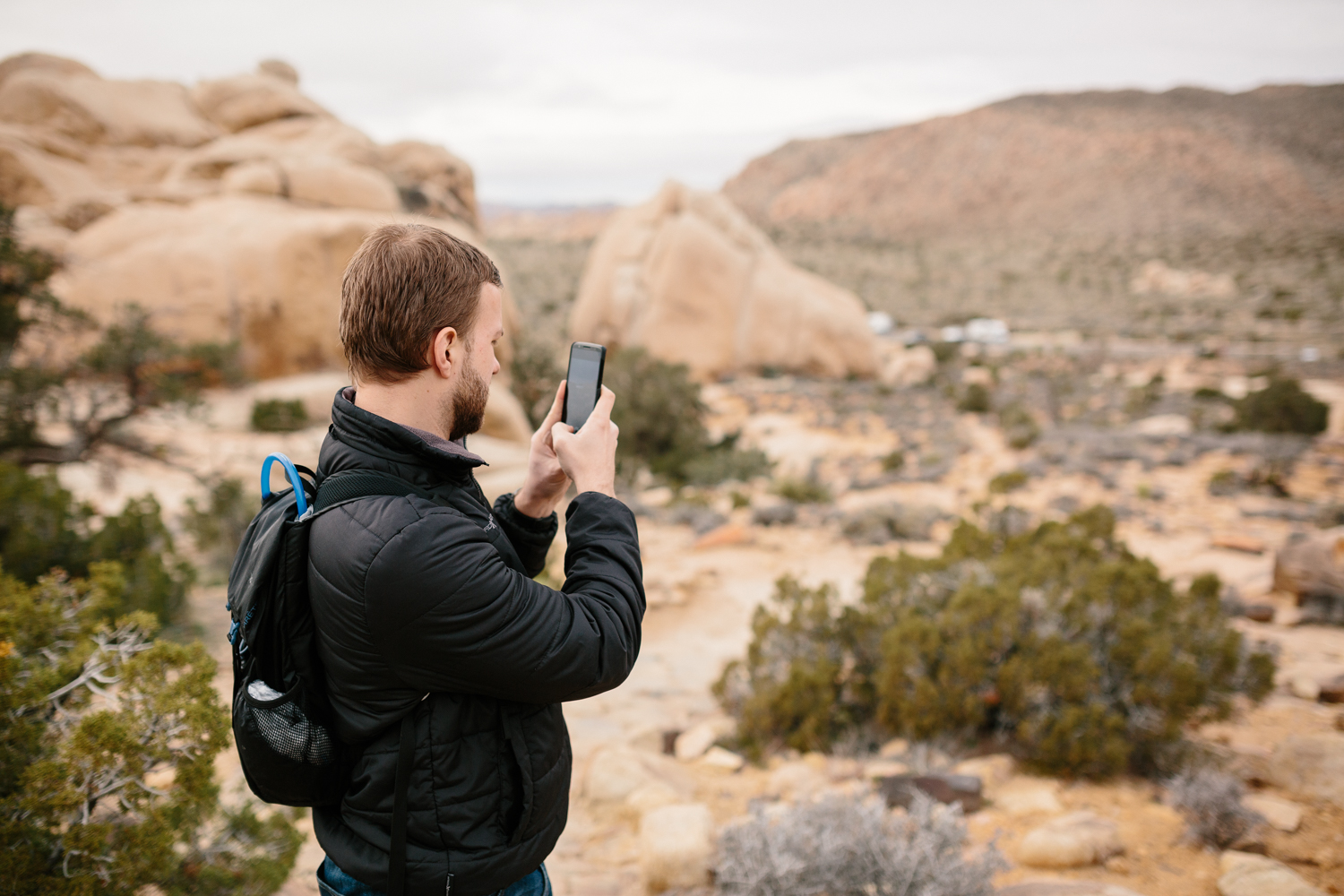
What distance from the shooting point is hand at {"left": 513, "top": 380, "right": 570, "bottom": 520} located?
5.22 feet

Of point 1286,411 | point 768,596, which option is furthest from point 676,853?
point 1286,411

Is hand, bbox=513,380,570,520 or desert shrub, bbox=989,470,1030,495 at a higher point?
hand, bbox=513,380,570,520

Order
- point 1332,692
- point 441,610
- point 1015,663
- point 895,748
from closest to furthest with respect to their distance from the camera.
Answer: point 441,610
point 1015,663
point 895,748
point 1332,692

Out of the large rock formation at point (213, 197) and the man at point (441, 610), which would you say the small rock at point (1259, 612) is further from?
the large rock formation at point (213, 197)

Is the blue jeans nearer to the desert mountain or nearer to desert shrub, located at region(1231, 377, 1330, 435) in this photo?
desert shrub, located at region(1231, 377, 1330, 435)

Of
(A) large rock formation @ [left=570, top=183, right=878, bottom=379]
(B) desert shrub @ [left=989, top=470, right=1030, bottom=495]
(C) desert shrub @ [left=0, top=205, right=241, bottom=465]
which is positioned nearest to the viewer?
(C) desert shrub @ [left=0, top=205, right=241, bottom=465]

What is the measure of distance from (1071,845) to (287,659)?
274cm

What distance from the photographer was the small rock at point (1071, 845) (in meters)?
2.63

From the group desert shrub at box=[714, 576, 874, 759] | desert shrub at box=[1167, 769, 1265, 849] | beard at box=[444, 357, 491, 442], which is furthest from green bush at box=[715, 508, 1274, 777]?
beard at box=[444, 357, 491, 442]

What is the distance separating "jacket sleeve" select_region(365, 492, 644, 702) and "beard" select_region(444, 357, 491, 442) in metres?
0.23

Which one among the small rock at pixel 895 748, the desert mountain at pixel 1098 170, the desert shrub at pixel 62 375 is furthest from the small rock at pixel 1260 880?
the desert mountain at pixel 1098 170

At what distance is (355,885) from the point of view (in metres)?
1.34

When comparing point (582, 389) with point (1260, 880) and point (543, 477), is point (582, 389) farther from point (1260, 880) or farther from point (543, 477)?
point (1260, 880)

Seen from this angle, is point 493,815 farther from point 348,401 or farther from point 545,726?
point 348,401
